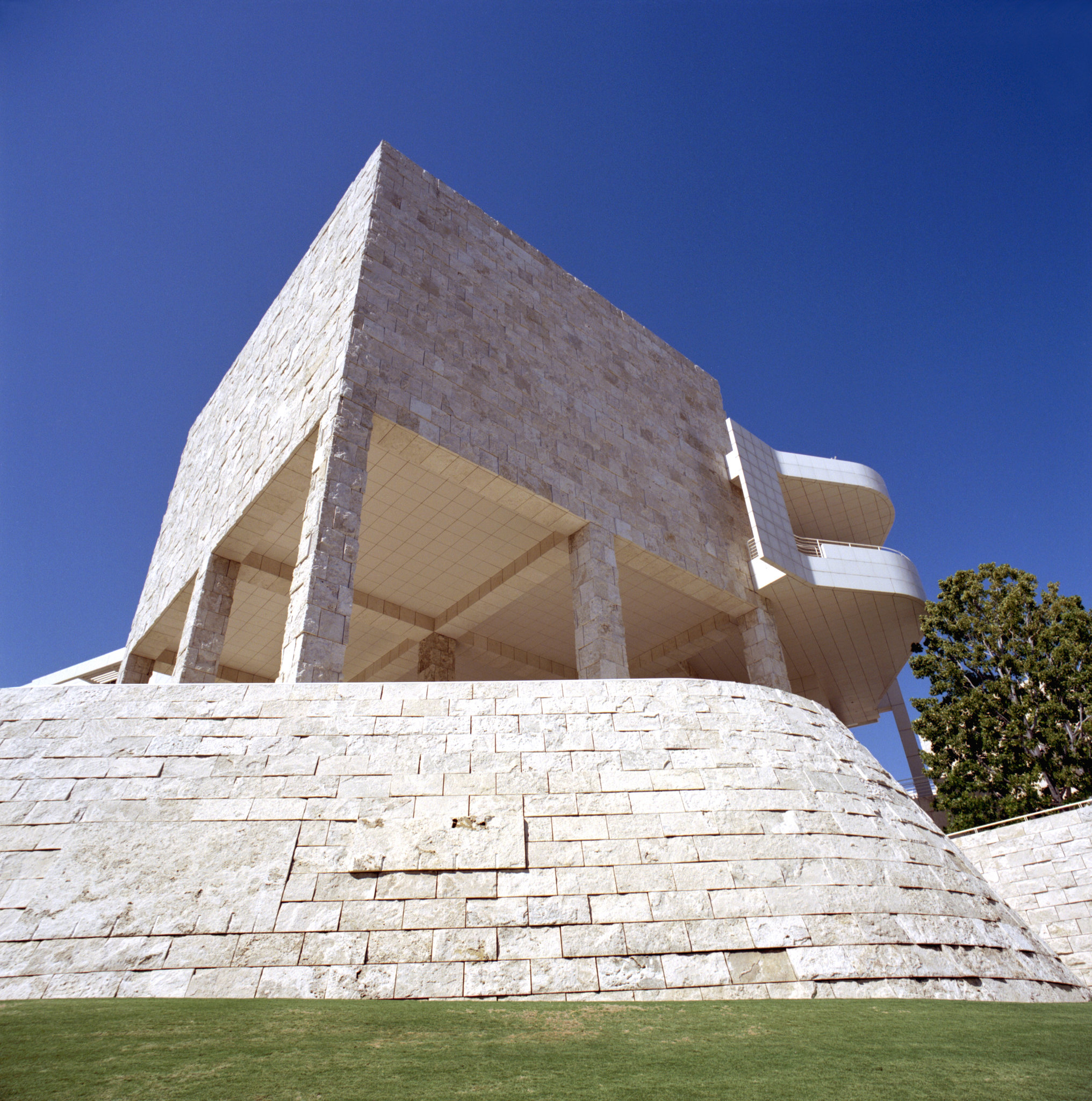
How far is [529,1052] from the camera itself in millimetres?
4535

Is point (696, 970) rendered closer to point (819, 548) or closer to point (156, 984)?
point (156, 984)

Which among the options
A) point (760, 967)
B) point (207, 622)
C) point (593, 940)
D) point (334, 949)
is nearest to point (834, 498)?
point (207, 622)

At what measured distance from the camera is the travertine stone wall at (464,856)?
241 inches

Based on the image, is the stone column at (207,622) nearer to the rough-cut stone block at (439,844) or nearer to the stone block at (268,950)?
the rough-cut stone block at (439,844)

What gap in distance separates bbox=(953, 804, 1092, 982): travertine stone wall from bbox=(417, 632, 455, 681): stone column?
13.8m

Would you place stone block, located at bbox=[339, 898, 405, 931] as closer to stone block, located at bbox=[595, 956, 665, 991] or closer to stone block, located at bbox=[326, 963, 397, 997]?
stone block, located at bbox=[326, 963, 397, 997]

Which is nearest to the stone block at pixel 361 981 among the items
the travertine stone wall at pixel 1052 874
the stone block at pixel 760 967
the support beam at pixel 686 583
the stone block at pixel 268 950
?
the stone block at pixel 268 950

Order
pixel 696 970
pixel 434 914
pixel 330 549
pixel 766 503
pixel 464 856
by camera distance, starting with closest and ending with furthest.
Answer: pixel 696 970 < pixel 434 914 < pixel 464 856 < pixel 330 549 < pixel 766 503

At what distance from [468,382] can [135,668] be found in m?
13.7

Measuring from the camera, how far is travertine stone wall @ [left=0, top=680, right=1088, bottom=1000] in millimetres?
6121

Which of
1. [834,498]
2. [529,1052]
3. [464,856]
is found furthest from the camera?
[834,498]

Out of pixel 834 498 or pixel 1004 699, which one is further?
pixel 834 498

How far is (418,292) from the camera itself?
16.3 metres

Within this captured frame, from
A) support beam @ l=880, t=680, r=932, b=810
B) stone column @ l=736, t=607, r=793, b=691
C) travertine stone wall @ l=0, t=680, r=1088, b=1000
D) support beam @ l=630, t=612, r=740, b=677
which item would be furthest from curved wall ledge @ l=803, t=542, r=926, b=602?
travertine stone wall @ l=0, t=680, r=1088, b=1000
